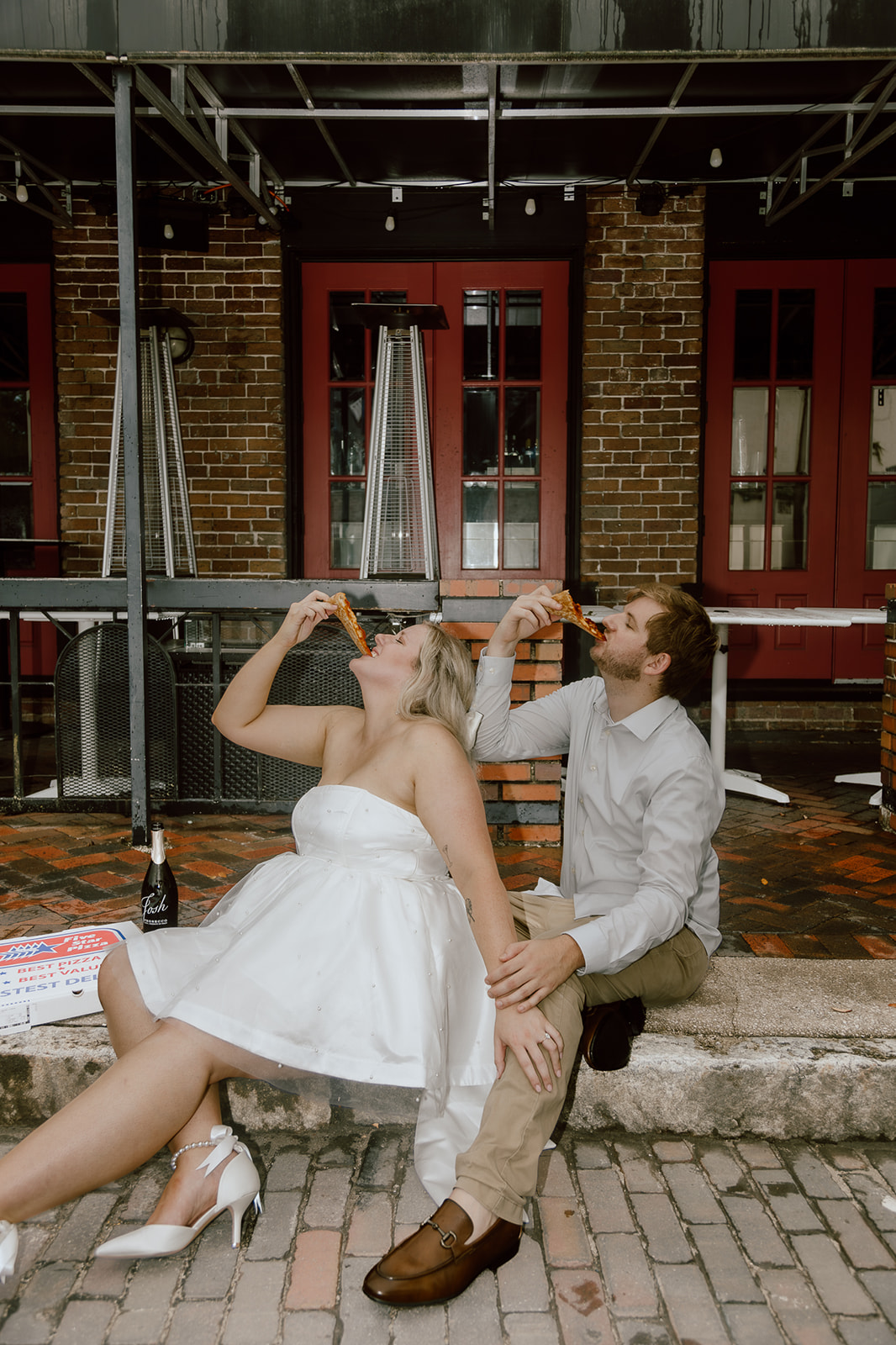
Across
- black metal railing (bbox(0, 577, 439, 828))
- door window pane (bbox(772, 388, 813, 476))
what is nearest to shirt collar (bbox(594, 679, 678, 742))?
black metal railing (bbox(0, 577, 439, 828))

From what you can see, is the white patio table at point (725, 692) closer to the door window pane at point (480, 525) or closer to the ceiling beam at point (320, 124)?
the door window pane at point (480, 525)

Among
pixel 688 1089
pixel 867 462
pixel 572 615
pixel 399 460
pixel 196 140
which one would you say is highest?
pixel 196 140

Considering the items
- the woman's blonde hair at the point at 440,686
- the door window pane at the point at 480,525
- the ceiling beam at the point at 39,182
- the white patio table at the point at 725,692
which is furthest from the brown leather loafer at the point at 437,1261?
the ceiling beam at the point at 39,182

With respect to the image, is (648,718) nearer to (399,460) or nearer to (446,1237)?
(446,1237)

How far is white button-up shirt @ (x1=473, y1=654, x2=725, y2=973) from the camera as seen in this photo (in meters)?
1.91

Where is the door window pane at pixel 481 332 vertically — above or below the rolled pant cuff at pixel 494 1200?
above

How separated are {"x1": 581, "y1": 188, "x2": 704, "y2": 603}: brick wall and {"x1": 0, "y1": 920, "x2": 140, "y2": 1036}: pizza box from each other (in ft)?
13.5

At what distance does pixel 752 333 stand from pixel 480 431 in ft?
5.97

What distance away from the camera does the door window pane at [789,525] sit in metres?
5.91

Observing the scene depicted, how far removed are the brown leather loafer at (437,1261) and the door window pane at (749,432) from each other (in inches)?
203

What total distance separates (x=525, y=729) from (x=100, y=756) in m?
2.33

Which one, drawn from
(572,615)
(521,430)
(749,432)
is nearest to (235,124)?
(521,430)

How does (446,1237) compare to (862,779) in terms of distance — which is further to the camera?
(862,779)

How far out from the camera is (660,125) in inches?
179
